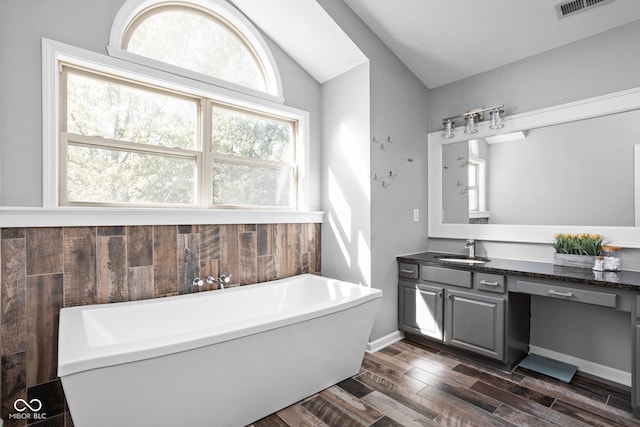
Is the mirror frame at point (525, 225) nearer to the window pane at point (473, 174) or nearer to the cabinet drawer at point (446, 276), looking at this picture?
the window pane at point (473, 174)

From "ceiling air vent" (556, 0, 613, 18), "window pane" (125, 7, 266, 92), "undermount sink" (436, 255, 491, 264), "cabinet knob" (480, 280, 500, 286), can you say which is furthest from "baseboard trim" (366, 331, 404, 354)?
"ceiling air vent" (556, 0, 613, 18)

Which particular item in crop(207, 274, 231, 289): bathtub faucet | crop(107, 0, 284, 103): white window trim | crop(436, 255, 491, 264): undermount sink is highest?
crop(107, 0, 284, 103): white window trim

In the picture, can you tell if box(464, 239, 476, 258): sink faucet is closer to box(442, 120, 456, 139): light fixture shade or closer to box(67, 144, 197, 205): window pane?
box(442, 120, 456, 139): light fixture shade

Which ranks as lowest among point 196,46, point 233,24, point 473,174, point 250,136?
point 473,174

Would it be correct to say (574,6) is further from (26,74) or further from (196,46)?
(26,74)

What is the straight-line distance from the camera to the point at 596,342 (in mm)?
2420

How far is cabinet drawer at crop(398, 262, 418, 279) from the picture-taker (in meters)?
2.98

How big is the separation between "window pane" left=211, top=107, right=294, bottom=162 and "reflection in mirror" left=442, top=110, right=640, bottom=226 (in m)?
1.62

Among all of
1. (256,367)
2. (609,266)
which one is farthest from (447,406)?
(609,266)

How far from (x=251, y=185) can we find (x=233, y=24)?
1356 millimetres

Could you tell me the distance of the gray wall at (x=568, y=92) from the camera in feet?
7.61

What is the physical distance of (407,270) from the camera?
3.04 meters

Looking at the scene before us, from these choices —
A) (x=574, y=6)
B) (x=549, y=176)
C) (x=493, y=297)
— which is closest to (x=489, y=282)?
(x=493, y=297)

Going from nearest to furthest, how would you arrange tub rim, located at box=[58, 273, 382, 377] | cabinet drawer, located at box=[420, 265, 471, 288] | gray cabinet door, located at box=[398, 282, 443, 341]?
tub rim, located at box=[58, 273, 382, 377], cabinet drawer, located at box=[420, 265, 471, 288], gray cabinet door, located at box=[398, 282, 443, 341]
